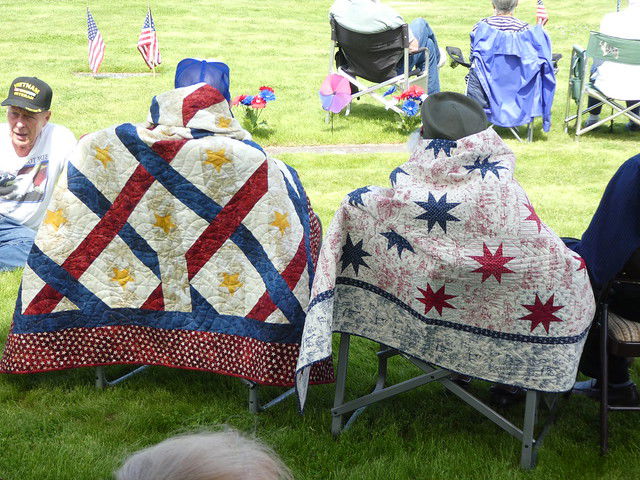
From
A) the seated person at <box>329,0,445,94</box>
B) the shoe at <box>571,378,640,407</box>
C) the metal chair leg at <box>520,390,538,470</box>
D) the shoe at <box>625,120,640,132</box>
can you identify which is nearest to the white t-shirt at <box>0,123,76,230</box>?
the metal chair leg at <box>520,390,538,470</box>

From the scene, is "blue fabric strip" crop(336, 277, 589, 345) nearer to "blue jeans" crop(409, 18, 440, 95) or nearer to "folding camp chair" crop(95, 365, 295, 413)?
"folding camp chair" crop(95, 365, 295, 413)

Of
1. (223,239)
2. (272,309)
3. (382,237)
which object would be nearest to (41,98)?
(223,239)

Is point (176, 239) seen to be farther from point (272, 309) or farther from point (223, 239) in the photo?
point (272, 309)

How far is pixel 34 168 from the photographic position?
5.36m

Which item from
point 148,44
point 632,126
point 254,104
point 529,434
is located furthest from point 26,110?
point 148,44

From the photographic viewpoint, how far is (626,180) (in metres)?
3.29

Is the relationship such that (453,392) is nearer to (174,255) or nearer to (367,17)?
(174,255)

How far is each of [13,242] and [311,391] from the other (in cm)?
252

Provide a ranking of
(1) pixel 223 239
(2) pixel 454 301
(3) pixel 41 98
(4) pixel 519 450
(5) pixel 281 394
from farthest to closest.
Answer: (3) pixel 41 98, (5) pixel 281 394, (1) pixel 223 239, (4) pixel 519 450, (2) pixel 454 301

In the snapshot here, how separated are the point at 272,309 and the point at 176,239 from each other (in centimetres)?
55

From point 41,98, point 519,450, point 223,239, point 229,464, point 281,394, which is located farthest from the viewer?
point 41,98

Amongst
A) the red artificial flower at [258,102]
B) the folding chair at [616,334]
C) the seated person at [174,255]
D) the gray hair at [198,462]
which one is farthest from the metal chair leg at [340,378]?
the red artificial flower at [258,102]

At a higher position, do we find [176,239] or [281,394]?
[176,239]

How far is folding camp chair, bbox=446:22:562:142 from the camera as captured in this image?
9242 millimetres
